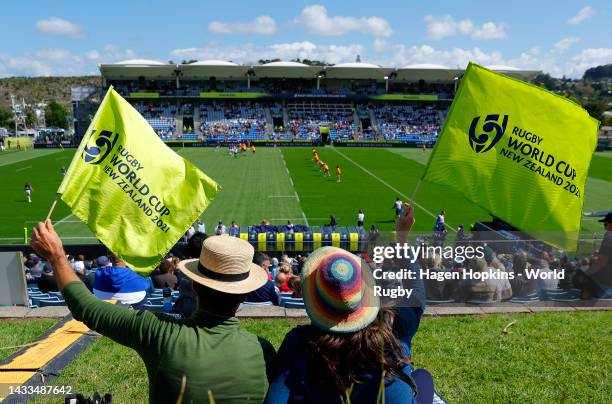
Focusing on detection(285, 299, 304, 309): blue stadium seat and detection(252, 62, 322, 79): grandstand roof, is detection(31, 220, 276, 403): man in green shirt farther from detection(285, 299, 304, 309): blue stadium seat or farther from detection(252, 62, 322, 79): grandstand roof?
detection(252, 62, 322, 79): grandstand roof

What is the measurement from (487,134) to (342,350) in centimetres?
450

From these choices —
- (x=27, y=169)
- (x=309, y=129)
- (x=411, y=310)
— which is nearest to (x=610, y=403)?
(x=411, y=310)

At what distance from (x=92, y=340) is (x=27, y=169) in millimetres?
39272

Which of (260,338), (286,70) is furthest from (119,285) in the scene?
(286,70)

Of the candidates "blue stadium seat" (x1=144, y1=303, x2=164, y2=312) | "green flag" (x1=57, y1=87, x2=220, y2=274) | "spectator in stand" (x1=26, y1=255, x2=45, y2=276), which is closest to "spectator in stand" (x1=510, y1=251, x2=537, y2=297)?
"blue stadium seat" (x1=144, y1=303, x2=164, y2=312)

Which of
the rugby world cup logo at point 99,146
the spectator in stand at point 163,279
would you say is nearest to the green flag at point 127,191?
the rugby world cup logo at point 99,146

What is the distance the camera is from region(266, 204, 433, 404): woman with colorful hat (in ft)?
6.95

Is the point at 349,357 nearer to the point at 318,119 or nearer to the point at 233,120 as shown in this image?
the point at 233,120

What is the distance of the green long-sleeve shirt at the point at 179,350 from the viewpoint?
7.99ft

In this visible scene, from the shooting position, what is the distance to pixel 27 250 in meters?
15.8

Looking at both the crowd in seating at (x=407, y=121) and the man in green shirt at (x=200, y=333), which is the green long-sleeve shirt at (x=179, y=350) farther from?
the crowd in seating at (x=407, y=121)

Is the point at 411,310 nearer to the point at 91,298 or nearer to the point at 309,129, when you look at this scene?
the point at 91,298

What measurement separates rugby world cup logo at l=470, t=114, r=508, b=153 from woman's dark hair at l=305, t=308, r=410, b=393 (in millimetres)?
4277

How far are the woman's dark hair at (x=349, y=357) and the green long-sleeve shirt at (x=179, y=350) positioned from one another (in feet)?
1.61
